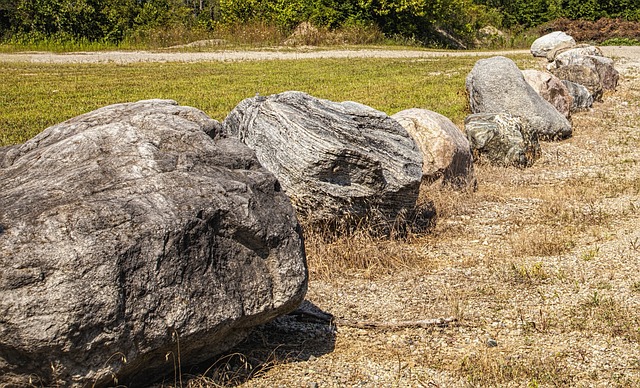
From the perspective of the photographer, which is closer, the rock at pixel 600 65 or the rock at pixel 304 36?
the rock at pixel 600 65

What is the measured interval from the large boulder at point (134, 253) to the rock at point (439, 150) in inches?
170

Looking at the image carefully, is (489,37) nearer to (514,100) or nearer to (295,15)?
(295,15)

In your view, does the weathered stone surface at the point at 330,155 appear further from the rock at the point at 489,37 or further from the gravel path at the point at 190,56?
the rock at the point at 489,37

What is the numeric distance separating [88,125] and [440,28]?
110 feet

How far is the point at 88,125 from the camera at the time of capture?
16.4 feet

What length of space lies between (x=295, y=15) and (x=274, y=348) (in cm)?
2861

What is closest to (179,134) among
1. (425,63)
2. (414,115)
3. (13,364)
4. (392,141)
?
(13,364)

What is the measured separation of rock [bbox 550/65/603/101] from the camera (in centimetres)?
1636

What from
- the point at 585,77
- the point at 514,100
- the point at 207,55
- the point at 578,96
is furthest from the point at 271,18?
the point at 514,100

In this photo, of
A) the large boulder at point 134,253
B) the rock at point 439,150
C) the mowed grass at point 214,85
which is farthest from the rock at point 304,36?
the large boulder at point 134,253

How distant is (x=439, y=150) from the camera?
8.84 m

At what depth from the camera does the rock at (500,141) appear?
10422 millimetres

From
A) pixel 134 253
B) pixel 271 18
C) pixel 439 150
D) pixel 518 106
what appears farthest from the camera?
pixel 271 18

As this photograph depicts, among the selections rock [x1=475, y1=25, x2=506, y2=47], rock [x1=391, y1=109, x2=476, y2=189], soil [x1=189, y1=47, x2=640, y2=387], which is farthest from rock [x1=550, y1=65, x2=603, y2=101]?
rock [x1=475, y1=25, x2=506, y2=47]
